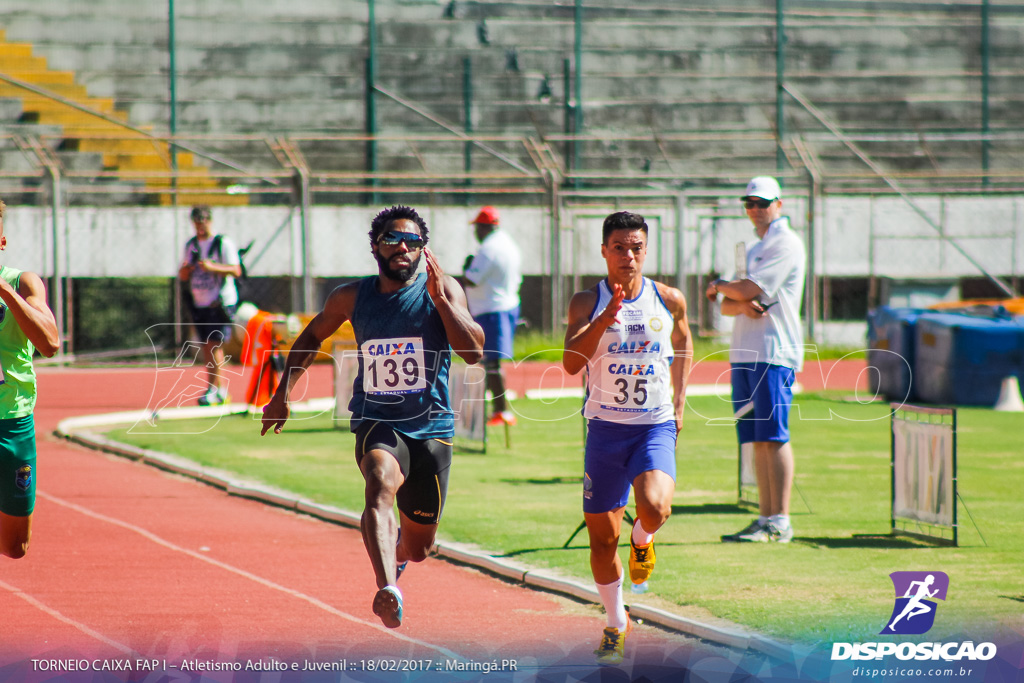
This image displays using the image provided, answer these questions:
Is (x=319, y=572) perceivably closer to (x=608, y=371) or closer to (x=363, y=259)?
(x=608, y=371)

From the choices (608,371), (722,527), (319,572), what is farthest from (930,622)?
(319,572)

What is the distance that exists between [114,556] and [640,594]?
3702 millimetres

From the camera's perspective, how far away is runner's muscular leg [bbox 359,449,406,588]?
5961 millimetres

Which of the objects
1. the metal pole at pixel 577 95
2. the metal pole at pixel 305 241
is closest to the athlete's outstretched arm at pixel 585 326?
the metal pole at pixel 305 241

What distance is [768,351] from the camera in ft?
28.6

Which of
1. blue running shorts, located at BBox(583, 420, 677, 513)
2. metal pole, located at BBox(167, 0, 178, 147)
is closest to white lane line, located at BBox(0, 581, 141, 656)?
blue running shorts, located at BBox(583, 420, 677, 513)

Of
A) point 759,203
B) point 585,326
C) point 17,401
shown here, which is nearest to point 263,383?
point 759,203

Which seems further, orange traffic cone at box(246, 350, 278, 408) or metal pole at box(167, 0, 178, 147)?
metal pole at box(167, 0, 178, 147)

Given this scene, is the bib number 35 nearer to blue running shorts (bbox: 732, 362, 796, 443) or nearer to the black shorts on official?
the black shorts on official

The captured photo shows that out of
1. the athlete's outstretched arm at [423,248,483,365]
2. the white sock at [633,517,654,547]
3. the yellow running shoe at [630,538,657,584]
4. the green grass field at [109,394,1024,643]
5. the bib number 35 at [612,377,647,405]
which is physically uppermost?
the athlete's outstretched arm at [423,248,483,365]

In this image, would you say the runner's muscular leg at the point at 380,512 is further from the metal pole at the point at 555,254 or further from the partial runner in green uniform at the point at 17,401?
the metal pole at the point at 555,254

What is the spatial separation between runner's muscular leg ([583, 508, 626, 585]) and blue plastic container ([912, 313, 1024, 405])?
452 inches

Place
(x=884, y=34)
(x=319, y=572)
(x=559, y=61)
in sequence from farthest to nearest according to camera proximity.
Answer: (x=884, y=34) → (x=559, y=61) → (x=319, y=572)

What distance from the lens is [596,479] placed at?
664 cm
